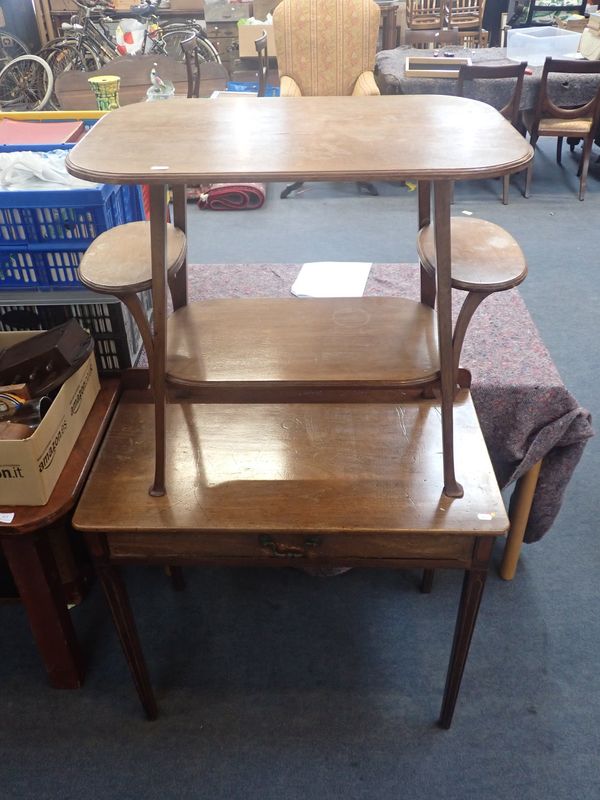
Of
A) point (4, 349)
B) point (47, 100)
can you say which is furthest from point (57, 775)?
point (47, 100)

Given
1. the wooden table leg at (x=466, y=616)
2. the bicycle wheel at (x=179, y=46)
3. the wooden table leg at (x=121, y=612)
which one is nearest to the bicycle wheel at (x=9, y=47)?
the bicycle wheel at (x=179, y=46)

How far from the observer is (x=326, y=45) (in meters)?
3.50

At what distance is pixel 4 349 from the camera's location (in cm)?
137

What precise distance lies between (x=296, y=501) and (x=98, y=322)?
2.08 feet

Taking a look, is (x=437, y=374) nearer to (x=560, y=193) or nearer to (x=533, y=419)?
(x=533, y=419)

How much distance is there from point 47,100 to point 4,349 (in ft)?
16.1

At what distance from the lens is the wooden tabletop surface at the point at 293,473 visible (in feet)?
3.55

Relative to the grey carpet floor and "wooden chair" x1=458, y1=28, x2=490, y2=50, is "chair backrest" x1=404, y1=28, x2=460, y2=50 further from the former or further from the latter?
the grey carpet floor

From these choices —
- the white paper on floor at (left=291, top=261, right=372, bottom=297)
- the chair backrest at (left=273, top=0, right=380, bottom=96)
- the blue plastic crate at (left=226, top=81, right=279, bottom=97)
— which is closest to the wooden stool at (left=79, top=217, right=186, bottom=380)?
the white paper on floor at (left=291, top=261, right=372, bottom=297)

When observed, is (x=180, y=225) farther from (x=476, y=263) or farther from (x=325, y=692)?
(x=325, y=692)

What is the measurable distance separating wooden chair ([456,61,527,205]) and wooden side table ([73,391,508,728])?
2.90 metres

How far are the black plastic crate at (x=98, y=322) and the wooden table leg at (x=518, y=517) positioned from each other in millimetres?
949

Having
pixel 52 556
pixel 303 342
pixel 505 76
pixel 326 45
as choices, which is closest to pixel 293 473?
pixel 303 342

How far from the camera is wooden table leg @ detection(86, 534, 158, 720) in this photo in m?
1.12
